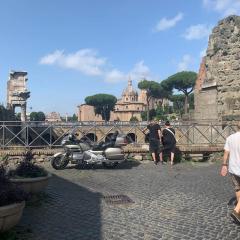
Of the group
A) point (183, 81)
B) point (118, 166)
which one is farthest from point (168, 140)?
point (183, 81)

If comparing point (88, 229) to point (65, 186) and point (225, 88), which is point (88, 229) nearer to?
point (65, 186)

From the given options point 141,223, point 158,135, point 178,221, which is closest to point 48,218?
point 141,223

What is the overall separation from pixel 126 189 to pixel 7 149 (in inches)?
228

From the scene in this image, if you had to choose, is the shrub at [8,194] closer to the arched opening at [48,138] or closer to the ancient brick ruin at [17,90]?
the arched opening at [48,138]

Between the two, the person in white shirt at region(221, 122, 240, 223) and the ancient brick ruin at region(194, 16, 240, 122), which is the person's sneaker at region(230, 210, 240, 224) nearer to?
the person in white shirt at region(221, 122, 240, 223)

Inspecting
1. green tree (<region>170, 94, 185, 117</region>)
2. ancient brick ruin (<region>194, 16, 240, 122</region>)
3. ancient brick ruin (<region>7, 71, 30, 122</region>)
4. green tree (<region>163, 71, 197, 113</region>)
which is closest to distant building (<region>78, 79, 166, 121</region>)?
green tree (<region>170, 94, 185, 117</region>)

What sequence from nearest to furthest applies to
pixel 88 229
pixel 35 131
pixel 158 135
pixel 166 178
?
pixel 88 229 < pixel 166 178 < pixel 158 135 < pixel 35 131

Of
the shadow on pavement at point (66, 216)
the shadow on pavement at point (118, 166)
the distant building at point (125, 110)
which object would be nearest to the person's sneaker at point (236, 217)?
the shadow on pavement at point (66, 216)

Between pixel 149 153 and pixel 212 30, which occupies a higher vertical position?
pixel 212 30

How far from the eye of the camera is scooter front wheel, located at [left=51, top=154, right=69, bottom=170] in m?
12.0

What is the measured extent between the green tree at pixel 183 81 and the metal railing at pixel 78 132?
57.2 m

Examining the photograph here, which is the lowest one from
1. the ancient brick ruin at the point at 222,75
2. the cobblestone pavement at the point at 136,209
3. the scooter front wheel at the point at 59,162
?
the cobblestone pavement at the point at 136,209

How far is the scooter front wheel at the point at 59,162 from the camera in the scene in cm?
1199

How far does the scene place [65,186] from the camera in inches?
365
